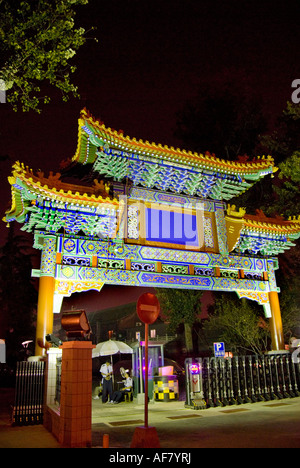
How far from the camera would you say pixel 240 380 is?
36.7 feet

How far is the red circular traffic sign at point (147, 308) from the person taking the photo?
19.9ft

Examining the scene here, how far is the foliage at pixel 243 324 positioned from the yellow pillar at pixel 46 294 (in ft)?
35.7

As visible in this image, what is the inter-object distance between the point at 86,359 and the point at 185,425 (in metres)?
3.20

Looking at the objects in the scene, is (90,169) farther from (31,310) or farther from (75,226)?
(31,310)

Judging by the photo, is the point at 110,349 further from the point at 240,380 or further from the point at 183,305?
the point at 183,305

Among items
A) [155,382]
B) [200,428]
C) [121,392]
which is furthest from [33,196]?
[155,382]

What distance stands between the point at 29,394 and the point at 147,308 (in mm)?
4970

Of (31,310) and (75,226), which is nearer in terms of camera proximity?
(75,226)

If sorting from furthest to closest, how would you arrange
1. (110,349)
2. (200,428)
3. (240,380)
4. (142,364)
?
(110,349) → (142,364) → (240,380) → (200,428)

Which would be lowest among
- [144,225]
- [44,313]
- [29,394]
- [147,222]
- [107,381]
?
[107,381]

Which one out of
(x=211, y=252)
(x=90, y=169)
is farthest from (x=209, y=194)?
(x=90, y=169)

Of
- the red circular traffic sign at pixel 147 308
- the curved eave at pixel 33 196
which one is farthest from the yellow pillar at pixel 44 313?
the red circular traffic sign at pixel 147 308

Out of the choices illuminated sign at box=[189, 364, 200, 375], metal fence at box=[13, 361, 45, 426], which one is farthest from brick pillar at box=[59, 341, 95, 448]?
illuminated sign at box=[189, 364, 200, 375]

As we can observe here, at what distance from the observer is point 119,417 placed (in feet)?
31.5
